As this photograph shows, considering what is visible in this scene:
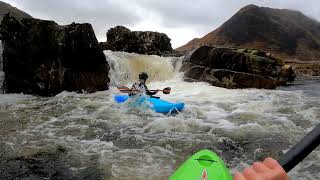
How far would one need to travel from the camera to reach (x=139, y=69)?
1947 centimetres

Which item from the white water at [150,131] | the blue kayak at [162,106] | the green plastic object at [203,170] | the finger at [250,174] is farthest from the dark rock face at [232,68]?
the finger at [250,174]

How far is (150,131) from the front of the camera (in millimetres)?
7980

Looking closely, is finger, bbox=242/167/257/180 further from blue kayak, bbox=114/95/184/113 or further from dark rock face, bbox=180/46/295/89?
dark rock face, bbox=180/46/295/89

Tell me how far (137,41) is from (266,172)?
26.8 metres

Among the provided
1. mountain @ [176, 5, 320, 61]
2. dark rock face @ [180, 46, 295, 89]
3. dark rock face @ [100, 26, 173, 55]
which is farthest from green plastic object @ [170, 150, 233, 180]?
mountain @ [176, 5, 320, 61]

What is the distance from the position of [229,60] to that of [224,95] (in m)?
4.01

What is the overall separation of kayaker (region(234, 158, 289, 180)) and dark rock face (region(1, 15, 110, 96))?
43.4 ft

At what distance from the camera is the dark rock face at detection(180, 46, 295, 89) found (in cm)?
1719

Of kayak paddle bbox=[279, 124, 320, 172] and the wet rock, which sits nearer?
kayak paddle bbox=[279, 124, 320, 172]

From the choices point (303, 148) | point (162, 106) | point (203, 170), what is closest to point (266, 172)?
point (303, 148)

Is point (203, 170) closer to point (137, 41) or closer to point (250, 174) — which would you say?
point (250, 174)

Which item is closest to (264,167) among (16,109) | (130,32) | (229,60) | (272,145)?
(272,145)

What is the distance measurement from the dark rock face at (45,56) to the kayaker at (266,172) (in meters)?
13.2

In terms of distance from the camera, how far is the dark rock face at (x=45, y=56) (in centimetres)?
1470
